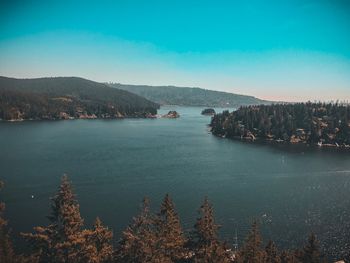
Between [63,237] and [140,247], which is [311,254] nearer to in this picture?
[140,247]

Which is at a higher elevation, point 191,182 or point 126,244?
point 126,244

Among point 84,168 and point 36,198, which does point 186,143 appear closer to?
point 84,168

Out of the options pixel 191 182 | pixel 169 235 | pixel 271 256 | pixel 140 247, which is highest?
pixel 140 247

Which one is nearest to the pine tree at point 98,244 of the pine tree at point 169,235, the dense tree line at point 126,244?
the dense tree line at point 126,244

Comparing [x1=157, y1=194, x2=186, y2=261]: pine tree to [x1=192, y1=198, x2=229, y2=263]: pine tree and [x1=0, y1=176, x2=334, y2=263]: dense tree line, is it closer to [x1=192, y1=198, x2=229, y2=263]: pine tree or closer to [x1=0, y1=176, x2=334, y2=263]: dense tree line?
[x1=0, y1=176, x2=334, y2=263]: dense tree line

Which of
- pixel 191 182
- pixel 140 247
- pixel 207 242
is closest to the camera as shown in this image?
pixel 140 247

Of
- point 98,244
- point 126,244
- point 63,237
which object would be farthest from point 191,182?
point 63,237
